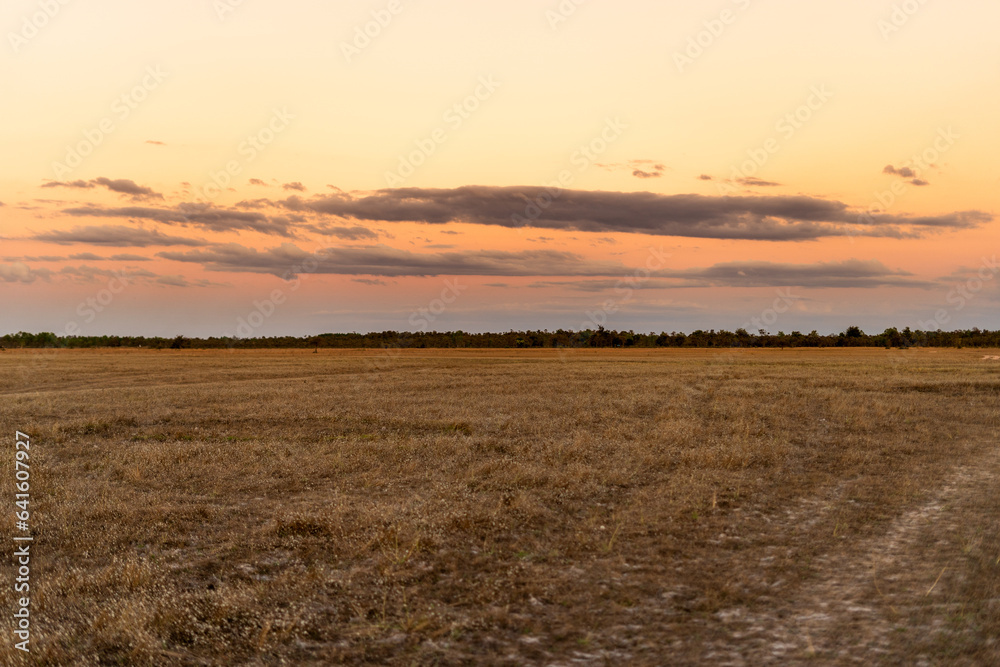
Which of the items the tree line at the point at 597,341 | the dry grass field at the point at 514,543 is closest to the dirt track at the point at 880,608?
the dry grass field at the point at 514,543

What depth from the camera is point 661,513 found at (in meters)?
13.5

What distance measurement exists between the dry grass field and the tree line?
116 metres

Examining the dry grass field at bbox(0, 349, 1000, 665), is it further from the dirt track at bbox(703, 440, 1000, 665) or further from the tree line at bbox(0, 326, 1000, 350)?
the tree line at bbox(0, 326, 1000, 350)

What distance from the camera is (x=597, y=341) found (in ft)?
481

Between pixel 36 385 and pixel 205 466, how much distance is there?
135ft

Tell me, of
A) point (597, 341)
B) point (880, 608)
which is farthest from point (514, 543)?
point (597, 341)

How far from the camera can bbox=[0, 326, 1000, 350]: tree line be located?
132000 millimetres

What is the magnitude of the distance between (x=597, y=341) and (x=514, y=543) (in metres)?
136

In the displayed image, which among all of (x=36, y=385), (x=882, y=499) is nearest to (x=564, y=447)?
(x=882, y=499)

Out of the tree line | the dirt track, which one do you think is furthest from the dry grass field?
the tree line

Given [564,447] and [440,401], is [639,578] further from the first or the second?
[440,401]

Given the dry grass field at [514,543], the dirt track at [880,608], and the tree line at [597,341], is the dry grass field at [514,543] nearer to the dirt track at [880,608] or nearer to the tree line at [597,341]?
the dirt track at [880,608]

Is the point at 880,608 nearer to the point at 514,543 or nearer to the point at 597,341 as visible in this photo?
the point at 514,543

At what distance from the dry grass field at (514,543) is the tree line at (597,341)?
380ft
